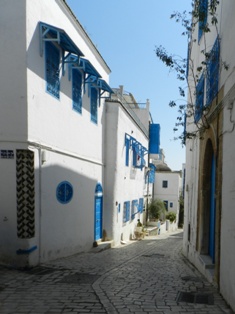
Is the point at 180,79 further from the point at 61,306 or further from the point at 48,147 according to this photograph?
the point at 61,306

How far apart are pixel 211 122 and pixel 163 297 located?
4201 millimetres

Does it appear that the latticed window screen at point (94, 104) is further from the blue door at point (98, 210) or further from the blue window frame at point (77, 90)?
the blue door at point (98, 210)

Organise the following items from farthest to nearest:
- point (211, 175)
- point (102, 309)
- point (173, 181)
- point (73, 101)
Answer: point (173, 181)
point (73, 101)
point (211, 175)
point (102, 309)

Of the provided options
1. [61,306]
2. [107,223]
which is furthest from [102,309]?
[107,223]

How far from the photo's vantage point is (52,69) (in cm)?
880

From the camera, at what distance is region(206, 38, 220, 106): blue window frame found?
23.9 feet

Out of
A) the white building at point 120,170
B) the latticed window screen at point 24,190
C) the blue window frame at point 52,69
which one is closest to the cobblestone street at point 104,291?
the latticed window screen at point 24,190

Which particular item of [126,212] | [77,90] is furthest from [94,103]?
[126,212]

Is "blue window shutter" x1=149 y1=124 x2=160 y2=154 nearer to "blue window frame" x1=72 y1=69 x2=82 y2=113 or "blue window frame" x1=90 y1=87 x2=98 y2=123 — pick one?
"blue window frame" x1=90 y1=87 x2=98 y2=123

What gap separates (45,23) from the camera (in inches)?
318

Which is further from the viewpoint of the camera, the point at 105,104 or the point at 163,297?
the point at 105,104

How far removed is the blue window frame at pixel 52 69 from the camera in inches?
335

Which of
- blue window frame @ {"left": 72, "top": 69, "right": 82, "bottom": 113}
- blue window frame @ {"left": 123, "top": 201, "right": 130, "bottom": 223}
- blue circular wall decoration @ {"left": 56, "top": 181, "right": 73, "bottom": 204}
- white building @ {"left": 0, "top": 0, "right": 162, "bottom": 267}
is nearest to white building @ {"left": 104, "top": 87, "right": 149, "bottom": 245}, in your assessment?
blue window frame @ {"left": 123, "top": 201, "right": 130, "bottom": 223}

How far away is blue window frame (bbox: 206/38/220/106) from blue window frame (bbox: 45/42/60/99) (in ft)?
13.4
